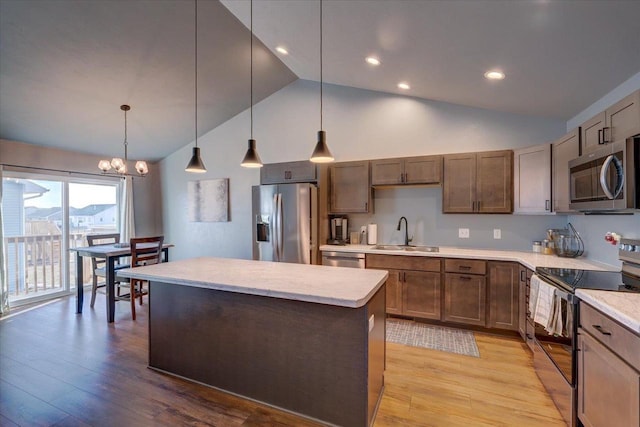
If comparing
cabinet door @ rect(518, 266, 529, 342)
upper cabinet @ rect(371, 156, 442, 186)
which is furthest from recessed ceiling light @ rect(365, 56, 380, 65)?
cabinet door @ rect(518, 266, 529, 342)

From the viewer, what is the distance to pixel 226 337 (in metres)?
2.17

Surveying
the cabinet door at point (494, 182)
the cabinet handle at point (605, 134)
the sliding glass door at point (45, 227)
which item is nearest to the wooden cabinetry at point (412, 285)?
the cabinet door at point (494, 182)

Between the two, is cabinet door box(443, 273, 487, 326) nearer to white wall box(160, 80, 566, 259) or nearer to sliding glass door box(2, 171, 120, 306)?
white wall box(160, 80, 566, 259)

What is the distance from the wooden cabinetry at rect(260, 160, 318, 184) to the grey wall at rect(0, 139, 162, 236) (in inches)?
112

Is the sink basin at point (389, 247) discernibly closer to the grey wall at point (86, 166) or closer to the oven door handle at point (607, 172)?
the oven door handle at point (607, 172)

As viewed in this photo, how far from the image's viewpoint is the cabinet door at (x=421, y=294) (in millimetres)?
3354

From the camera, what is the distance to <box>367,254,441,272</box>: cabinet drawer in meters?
3.36

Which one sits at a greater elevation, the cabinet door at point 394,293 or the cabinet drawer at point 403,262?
the cabinet drawer at point 403,262

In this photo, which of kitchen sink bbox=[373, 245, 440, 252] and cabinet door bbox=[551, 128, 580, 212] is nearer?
cabinet door bbox=[551, 128, 580, 212]

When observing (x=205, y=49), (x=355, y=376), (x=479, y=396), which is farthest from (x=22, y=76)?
(x=479, y=396)

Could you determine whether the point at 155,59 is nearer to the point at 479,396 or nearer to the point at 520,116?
the point at 520,116

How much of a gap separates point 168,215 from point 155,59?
3423mm

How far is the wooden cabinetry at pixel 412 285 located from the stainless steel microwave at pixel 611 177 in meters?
1.52

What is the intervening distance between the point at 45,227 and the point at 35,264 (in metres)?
0.57
